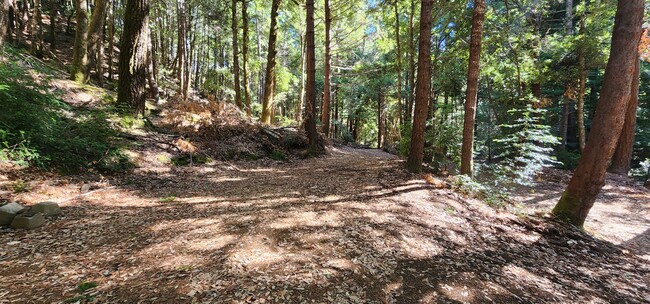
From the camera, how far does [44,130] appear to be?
449cm

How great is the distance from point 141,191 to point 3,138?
192cm

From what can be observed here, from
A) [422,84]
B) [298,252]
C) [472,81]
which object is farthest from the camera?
[422,84]

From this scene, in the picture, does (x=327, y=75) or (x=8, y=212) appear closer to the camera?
(x=8, y=212)

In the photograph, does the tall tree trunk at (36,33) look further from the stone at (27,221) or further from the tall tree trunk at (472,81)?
the tall tree trunk at (472,81)

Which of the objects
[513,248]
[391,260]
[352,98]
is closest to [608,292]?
[513,248]

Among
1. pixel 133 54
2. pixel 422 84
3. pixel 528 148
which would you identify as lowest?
pixel 528 148

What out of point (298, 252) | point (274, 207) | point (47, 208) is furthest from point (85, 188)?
point (298, 252)

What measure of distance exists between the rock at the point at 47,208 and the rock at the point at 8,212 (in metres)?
0.15

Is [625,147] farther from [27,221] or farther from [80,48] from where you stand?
[80,48]

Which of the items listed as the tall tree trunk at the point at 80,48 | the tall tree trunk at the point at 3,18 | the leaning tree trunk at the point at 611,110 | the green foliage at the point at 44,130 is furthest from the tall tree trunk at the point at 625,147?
the tall tree trunk at the point at 80,48

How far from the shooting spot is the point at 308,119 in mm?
10305

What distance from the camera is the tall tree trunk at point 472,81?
6.55 meters

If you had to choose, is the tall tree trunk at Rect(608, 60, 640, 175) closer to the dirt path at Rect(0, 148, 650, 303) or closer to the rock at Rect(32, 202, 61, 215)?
the dirt path at Rect(0, 148, 650, 303)

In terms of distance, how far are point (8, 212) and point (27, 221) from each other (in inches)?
9.9
